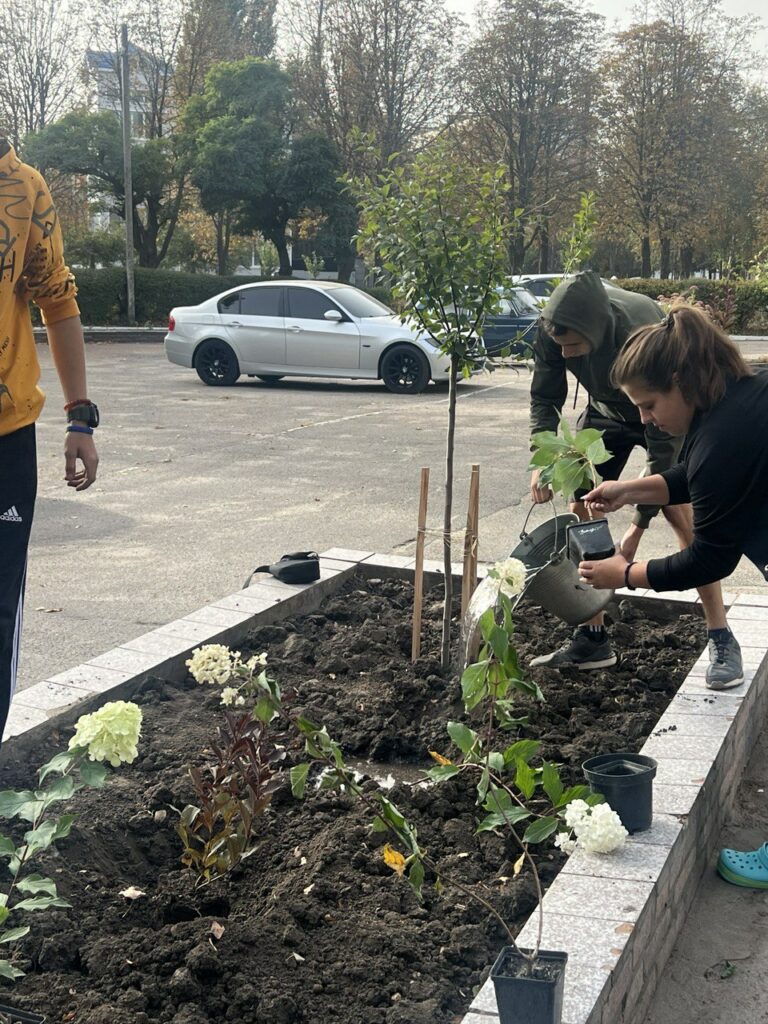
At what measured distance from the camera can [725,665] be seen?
427 cm

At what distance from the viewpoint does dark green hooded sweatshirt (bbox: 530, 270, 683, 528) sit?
440 centimetres

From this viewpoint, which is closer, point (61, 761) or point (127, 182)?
point (61, 761)

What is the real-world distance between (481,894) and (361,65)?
4438 centimetres

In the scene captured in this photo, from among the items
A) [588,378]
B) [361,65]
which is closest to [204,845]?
[588,378]

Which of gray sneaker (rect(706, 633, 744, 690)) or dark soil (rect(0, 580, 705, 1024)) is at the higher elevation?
gray sneaker (rect(706, 633, 744, 690))

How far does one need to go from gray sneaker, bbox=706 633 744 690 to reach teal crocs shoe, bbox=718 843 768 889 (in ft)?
2.71

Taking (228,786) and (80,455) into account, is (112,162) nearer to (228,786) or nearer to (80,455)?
(80,455)

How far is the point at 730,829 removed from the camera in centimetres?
379

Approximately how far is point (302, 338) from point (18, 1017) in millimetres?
15761

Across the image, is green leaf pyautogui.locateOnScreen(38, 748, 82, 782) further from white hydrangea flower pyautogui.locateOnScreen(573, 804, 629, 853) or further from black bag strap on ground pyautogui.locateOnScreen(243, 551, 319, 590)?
black bag strap on ground pyautogui.locateOnScreen(243, 551, 319, 590)

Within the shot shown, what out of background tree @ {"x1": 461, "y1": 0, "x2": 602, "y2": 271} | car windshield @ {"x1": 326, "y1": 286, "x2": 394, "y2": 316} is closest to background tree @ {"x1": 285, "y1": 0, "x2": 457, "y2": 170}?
background tree @ {"x1": 461, "y1": 0, "x2": 602, "y2": 271}

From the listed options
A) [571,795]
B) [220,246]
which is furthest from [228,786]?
[220,246]

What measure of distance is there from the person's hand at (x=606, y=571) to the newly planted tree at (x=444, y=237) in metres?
1.32

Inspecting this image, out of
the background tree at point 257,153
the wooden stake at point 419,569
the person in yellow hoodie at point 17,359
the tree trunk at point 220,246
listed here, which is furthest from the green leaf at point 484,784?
the tree trunk at point 220,246
